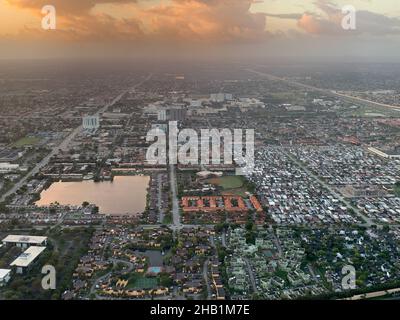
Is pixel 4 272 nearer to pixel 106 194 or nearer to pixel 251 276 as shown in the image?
pixel 251 276

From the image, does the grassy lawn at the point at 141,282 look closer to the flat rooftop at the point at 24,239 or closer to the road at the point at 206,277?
the road at the point at 206,277

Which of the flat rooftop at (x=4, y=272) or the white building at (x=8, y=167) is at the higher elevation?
the white building at (x=8, y=167)

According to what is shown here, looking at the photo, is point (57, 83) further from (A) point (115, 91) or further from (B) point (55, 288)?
(B) point (55, 288)

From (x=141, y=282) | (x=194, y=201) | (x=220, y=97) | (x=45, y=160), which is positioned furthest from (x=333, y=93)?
(x=141, y=282)

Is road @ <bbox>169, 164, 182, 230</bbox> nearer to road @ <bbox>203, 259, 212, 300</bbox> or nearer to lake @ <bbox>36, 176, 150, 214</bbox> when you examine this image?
lake @ <bbox>36, 176, 150, 214</bbox>

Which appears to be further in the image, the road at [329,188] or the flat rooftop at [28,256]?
the road at [329,188]

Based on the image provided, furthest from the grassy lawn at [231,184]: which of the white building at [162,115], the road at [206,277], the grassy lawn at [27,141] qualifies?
the white building at [162,115]

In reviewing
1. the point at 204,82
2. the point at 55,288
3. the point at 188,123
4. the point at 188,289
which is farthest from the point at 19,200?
the point at 204,82
